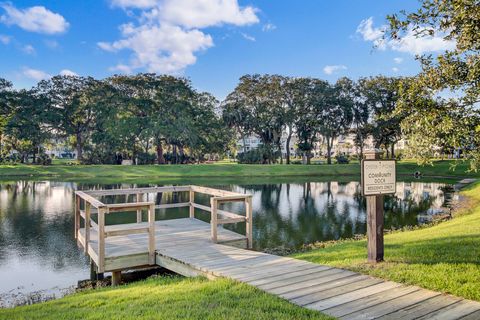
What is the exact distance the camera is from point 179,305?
464cm

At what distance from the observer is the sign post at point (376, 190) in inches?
246

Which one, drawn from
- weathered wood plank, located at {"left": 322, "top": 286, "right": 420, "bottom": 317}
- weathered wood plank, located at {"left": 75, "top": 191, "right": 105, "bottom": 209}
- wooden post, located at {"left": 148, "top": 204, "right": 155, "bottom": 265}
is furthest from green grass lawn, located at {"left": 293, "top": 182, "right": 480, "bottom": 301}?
weathered wood plank, located at {"left": 75, "top": 191, "right": 105, "bottom": 209}

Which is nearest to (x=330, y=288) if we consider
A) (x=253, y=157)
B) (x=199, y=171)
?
(x=199, y=171)

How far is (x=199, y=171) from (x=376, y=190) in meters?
43.1

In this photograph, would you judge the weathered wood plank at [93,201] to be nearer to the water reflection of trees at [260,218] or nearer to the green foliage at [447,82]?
Result: the water reflection of trees at [260,218]

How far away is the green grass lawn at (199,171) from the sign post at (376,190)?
40.4 metres

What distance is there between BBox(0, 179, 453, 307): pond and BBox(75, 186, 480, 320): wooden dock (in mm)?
1304

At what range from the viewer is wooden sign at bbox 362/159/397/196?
6.19 metres

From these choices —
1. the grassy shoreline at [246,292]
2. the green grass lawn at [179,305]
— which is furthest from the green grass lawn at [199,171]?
the green grass lawn at [179,305]

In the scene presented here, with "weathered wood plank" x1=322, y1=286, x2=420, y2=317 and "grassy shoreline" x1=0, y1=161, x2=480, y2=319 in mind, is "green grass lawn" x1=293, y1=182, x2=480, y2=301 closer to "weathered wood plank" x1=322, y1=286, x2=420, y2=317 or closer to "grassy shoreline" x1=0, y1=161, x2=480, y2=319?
"grassy shoreline" x1=0, y1=161, x2=480, y2=319

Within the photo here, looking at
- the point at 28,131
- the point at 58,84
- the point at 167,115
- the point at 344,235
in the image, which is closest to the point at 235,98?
the point at 167,115

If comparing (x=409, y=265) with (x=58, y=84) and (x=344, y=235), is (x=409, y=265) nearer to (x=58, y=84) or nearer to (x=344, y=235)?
(x=344, y=235)

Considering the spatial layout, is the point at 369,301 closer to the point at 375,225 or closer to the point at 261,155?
the point at 375,225

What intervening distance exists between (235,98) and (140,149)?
59.7 feet
